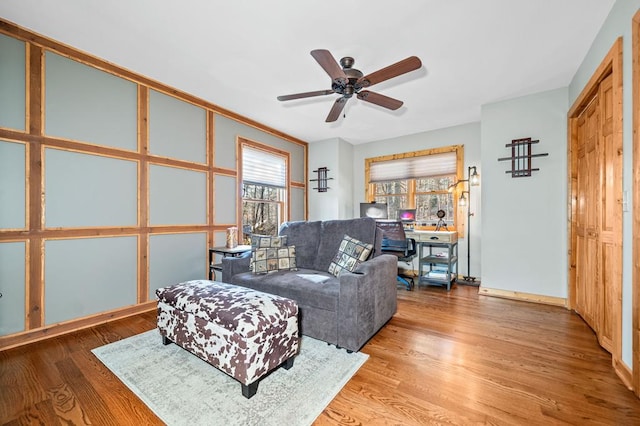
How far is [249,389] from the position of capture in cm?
161

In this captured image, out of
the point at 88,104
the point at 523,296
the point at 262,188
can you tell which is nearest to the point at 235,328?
the point at 88,104

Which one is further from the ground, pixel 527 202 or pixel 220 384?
pixel 527 202

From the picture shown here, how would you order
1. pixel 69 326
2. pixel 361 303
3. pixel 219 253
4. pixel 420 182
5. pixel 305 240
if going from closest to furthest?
pixel 361 303, pixel 69 326, pixel 305 240, pixel 219 253, pixel 420 182

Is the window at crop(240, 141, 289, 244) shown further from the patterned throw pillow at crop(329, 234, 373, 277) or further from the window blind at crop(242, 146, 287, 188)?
the patterned throw pillow at crop(329, 234, 373, 277)

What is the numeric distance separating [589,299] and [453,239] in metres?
1.67

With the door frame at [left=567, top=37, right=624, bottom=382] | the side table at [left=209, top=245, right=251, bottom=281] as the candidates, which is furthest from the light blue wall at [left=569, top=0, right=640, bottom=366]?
the side table at [left=209, top=245, right=251, bottom=281]

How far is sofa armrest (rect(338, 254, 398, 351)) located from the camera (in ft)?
6.95

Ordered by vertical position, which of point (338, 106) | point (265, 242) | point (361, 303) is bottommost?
point (361, 303)

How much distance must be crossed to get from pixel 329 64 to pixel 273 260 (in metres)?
1.98

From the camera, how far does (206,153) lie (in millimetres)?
3777

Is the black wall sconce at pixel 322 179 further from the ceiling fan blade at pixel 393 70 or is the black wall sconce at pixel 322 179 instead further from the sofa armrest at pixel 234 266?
the ceiling fan blade at pixel 393 70

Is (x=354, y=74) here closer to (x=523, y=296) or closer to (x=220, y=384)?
(x=220, y=384)

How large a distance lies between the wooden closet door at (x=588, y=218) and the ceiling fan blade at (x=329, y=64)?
245cm

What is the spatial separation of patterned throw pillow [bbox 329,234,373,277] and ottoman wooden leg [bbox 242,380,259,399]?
1.19m
